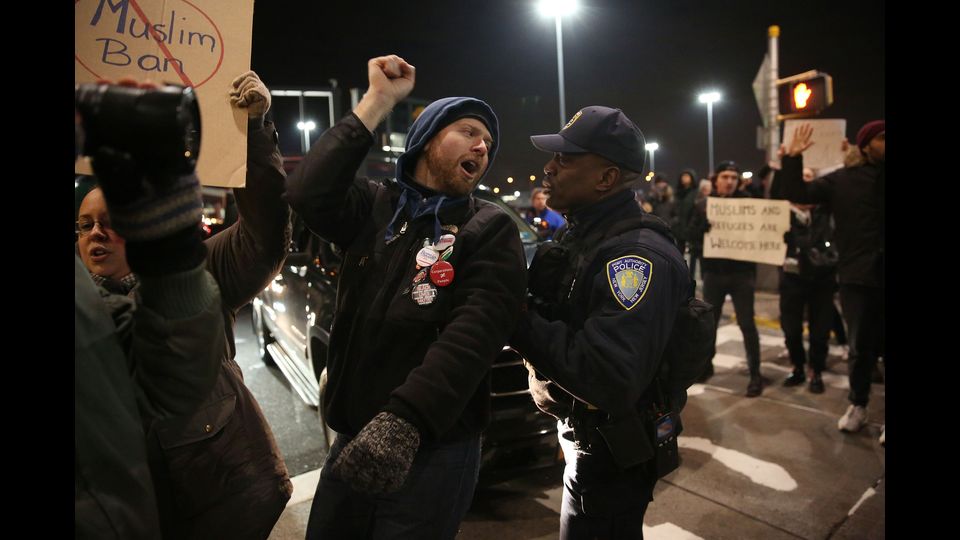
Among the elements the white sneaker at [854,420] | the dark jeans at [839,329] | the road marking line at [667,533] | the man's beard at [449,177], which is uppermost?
the man's beard at [449,177]

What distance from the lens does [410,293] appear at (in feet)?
5.05

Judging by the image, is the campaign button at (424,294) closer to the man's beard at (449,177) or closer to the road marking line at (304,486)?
the man's beard at (449,177)

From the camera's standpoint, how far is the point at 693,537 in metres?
3.09

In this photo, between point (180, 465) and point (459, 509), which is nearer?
point (180, 465)

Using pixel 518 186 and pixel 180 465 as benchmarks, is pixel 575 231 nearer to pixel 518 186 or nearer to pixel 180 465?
pixel 180 465

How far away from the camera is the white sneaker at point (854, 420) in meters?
4.42

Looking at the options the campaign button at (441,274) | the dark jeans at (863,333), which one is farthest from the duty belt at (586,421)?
the dark jeans at (863,333)

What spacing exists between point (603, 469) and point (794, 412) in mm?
3875

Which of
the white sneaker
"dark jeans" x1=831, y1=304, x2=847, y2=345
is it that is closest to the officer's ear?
the white sneaker

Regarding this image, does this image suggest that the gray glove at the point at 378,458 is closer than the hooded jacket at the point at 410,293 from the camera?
Yes

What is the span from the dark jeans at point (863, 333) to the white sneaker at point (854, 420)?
0.06m

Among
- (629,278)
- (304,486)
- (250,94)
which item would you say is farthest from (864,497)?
(250,94)

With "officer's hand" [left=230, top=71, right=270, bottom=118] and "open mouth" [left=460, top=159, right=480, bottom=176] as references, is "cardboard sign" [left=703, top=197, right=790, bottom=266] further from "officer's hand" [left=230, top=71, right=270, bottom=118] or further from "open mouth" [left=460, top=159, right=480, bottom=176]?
"officer's hand" [left=230, top=71, right=270, bottom=118]
